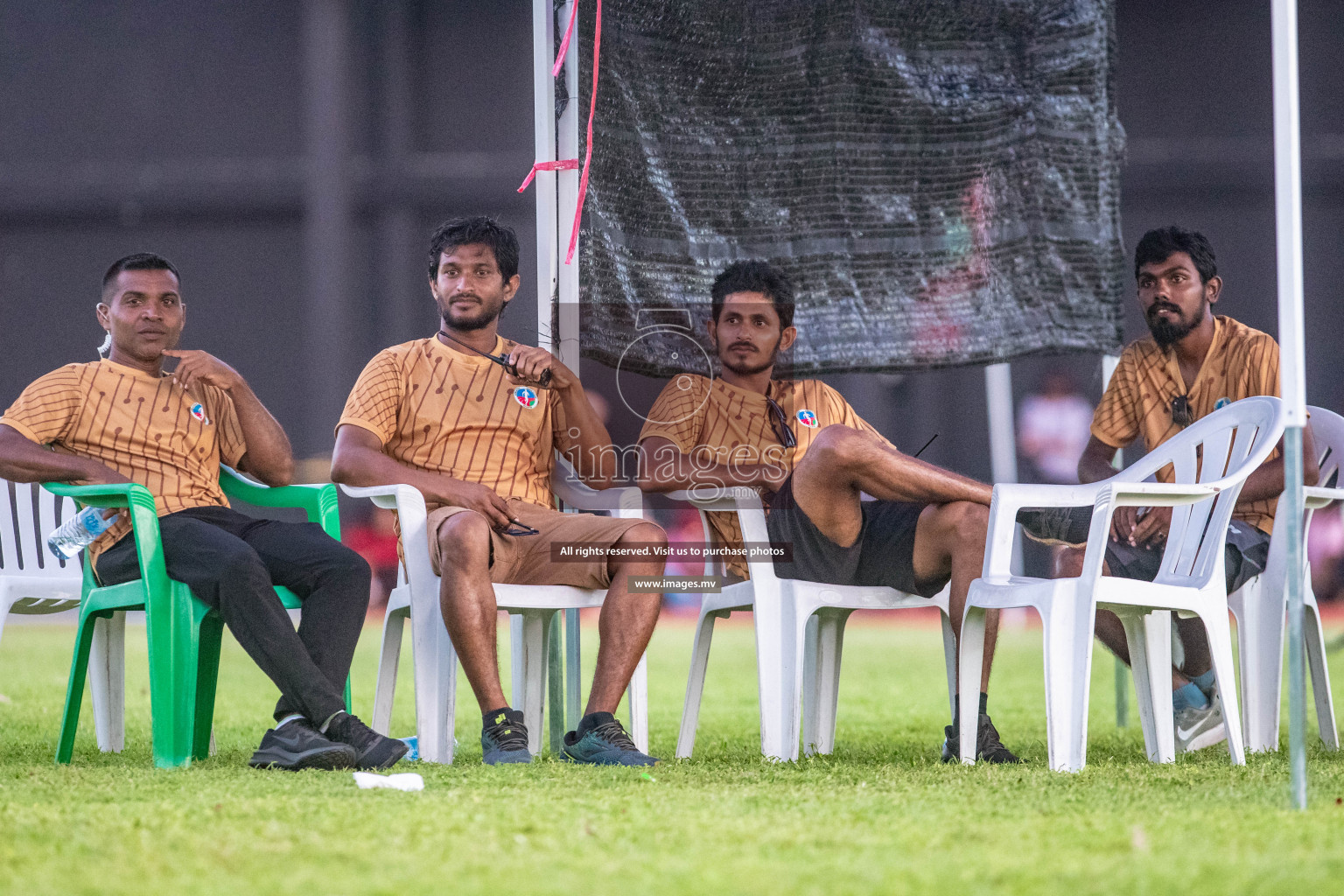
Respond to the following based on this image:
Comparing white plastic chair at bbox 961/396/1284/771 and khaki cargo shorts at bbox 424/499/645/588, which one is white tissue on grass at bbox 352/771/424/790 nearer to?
khaki cargo shorts at bbox 424/499/645/588

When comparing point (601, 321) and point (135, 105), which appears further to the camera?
point (135, 105)

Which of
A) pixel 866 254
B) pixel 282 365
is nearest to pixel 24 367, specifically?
pixel 866 254

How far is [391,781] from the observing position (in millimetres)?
2717

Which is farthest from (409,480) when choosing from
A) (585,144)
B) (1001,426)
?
(1001,426)

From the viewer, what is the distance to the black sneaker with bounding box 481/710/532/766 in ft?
10.3

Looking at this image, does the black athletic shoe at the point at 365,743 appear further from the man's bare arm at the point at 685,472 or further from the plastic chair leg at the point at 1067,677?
the plastic chair leg at the point at 1067,677

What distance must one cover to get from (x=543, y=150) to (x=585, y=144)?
0.11 m

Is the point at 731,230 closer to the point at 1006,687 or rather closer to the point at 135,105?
the point at 1006,687

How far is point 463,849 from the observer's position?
6.73 ft

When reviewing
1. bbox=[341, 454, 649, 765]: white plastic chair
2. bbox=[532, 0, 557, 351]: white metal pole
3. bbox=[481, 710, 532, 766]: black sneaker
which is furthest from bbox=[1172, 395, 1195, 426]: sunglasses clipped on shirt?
bbox=[481, 710, 532, 766]: black sneaker

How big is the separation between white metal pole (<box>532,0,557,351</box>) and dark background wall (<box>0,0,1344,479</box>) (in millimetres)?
5937

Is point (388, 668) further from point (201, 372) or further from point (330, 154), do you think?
point (330, 154)

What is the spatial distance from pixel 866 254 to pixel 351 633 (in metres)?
1.60

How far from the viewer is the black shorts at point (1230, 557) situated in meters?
3.50
